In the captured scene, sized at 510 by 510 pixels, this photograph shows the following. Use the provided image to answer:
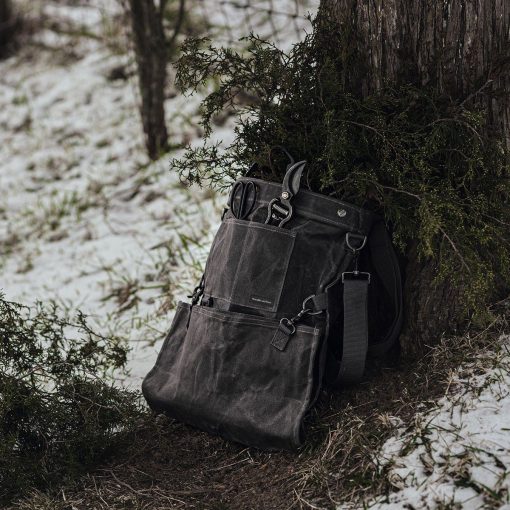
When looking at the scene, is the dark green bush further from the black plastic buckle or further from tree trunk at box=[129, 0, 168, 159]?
tree trunk at box=[129, 0, 168, 159]

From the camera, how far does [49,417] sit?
2.36 m

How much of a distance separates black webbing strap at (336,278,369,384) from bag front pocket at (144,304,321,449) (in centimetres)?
11

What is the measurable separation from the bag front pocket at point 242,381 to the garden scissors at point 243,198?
0.32 metres

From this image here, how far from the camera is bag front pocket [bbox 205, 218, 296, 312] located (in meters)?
2.27

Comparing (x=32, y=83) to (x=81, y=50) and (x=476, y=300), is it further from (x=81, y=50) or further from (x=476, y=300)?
(x=476, y=300)

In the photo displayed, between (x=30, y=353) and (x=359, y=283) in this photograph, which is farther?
(x=30, y=353)

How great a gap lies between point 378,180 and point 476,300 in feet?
1.52

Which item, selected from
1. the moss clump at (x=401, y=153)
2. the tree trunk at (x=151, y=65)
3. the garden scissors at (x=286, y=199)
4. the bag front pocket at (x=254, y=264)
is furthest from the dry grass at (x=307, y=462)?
the tree trunk at (x=151, y=65)

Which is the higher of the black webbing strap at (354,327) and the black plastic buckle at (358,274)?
the black plastic buckle at (358,274)

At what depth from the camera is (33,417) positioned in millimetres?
2348

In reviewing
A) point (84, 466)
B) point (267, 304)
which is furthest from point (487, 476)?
point (84, 466)

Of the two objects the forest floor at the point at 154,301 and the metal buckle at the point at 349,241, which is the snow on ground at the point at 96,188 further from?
the metal buckle at the point at 349,241

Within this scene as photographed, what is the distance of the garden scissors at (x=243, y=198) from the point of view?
237cm

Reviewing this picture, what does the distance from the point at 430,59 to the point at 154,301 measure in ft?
6.21
